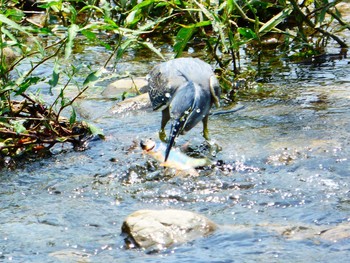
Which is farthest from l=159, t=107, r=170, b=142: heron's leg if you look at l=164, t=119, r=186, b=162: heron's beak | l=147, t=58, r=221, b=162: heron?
l=164, t=119, r=186, b=162: heron's beak

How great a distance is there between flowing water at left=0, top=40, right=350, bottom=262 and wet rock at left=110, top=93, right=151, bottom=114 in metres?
0.08

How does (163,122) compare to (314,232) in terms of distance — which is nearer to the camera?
(314,232)

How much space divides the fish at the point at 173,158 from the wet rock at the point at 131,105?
4.19ft

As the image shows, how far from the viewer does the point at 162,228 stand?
14.1 ft

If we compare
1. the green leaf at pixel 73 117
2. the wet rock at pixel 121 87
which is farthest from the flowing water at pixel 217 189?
the wet rock at pixel 121 87

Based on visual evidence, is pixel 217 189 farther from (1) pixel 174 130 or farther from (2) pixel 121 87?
(2) pixel 121 87

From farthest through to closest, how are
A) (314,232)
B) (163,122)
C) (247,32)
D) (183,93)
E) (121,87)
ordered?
(121,87) < (247,32) < (163,122) < (183,93) < (314,232)

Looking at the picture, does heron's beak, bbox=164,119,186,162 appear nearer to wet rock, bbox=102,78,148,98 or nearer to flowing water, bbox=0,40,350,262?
flowing water, bbox=0,40,350,262

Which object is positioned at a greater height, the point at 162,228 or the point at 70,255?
the point at 162,228

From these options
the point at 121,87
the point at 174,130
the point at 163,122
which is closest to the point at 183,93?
the point at 174,130

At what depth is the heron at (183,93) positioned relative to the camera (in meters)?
5.39

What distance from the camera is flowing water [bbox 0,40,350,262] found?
4293 mm

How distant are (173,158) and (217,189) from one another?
52cm

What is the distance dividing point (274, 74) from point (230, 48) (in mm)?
896
